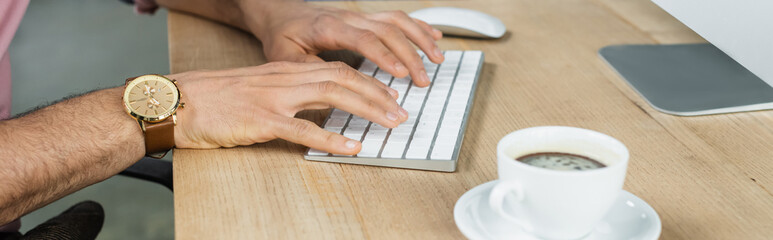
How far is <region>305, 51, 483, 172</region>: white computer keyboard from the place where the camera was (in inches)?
25.2

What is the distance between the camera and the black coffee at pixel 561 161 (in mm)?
489

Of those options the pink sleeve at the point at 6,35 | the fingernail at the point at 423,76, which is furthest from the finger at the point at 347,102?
the pink sleeve at the point at 6,35

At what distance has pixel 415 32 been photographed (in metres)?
0.88

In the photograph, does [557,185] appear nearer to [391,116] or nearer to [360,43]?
[391,116]

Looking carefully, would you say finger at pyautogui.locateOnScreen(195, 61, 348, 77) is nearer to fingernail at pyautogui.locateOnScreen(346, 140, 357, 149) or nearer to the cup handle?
fingernail at pyautogui.locateOnScreen(346, 140, 357, 149)

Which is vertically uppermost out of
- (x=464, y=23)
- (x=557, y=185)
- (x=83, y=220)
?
(x=557, y=185)

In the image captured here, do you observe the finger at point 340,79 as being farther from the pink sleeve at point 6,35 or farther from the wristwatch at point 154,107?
the pink sleeve at point 6,35

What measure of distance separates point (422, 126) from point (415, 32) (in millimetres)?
222

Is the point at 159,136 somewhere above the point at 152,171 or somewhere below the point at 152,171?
above

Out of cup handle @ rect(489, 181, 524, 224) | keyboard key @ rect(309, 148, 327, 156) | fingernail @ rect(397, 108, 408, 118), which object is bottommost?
keyboard key @ rect(309, 148, 327, 156)

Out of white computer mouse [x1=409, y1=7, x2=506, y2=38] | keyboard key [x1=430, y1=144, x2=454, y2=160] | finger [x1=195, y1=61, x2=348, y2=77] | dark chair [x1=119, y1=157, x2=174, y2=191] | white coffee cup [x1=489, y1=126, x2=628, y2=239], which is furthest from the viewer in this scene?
white computer mouse [x1=409, y1=7, x2=506, y2=38]

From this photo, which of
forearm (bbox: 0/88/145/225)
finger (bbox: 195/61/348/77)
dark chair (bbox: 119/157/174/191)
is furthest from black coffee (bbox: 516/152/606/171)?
dark chair (bbox: 119/157/174/191)

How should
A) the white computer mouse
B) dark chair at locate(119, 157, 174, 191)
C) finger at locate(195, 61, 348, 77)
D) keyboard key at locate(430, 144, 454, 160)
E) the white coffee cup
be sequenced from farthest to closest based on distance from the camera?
the white computer mouse < dark chair at locate(119, 157, 174, 191) < finger at locate(195, 61, 348, 77) < keyboard key at locate(430, 144, 454, 160) < the white coffee cup

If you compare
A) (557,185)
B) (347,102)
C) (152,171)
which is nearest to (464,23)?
(347,102)
